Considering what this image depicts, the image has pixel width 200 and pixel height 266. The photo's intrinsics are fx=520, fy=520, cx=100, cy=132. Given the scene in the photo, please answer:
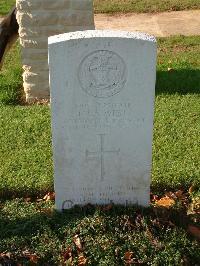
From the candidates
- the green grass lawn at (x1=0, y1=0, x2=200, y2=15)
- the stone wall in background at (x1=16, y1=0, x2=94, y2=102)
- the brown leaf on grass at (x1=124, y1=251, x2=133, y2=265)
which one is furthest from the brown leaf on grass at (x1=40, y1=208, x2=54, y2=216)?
the green grass lawn at (x1=0, y1=0, x2=200, y2=15)

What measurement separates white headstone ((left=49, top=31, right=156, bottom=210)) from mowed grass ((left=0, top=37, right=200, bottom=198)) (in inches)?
27.8

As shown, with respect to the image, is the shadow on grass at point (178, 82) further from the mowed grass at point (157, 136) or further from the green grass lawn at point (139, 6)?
the green grass lawn at point (139, 6)

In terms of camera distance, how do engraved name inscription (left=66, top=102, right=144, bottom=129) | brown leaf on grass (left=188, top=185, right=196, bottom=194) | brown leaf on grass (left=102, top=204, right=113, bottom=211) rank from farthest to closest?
brown leaf on grass (left=188, top=185, right=196, bottom=194) < brown leaf on grass (left=102, top=204, right=113, bottom=211) < engraved name inscription (left=66, top=102, right=144, bottom=129)

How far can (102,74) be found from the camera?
3.96 metres

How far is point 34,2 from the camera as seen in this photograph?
262 inches

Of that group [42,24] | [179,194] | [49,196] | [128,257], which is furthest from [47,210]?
[42,24]

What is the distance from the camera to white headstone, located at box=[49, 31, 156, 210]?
383cm

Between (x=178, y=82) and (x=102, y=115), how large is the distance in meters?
3.38

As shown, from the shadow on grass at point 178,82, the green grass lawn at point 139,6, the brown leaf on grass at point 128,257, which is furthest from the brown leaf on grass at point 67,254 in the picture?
the green grass lawn at point 139,6

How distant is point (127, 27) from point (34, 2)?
359cm

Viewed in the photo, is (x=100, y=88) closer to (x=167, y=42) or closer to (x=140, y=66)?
(x=140, y=66)

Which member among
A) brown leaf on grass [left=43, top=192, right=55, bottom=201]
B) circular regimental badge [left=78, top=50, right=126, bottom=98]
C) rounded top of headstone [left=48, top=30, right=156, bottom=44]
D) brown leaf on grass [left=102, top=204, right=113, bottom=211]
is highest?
rounded top of headstone [left=48, top=30, right=156, bottom=44]

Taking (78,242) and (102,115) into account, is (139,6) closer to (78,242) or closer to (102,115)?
(102,115)

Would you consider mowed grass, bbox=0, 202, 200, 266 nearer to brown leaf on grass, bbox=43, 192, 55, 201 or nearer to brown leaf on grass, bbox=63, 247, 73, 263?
brown leaf on grass, bbox=63, 247, 73, 263
